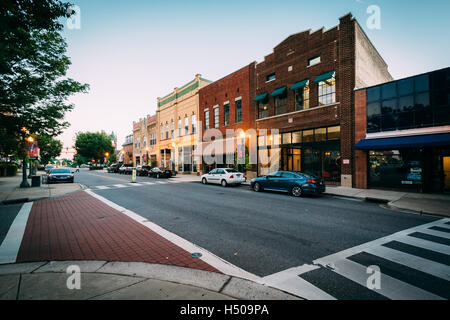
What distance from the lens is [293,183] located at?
38.4ft

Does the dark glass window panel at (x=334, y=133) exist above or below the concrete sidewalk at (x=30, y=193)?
above

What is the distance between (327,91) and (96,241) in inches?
682

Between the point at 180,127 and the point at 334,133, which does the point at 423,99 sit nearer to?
the point at 334,133

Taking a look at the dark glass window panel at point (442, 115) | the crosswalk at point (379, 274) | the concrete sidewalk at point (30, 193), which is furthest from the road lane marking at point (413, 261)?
the concrete sidewalk at point (30, 193)

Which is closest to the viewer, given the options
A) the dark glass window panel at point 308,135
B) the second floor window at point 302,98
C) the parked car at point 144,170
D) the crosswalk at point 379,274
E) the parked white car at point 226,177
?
the crosswalk at point 379,274

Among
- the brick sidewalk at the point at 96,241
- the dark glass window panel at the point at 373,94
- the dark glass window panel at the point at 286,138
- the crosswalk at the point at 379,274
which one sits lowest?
the crosswalk at the point at 379,274

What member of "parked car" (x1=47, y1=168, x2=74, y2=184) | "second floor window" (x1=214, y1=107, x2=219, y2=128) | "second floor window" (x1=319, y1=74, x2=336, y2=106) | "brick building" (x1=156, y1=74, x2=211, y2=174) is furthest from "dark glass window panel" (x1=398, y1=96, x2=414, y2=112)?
"parked car" (x1=47, y1=168, x2=74, y2=184)

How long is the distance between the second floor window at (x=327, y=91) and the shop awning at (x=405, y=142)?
418 centimetres

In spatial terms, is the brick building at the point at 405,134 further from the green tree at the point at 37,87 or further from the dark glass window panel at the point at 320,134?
the green tree at the point at 37,87

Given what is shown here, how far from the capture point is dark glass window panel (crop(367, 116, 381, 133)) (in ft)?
43.8

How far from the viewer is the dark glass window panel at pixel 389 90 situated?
505 inches

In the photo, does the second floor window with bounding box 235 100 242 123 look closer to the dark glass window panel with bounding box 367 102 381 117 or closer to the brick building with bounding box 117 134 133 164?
the dark glass window panel with bounding box 367 102 381 117
